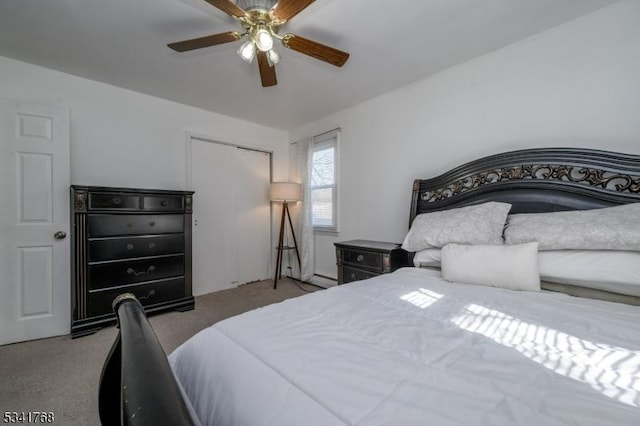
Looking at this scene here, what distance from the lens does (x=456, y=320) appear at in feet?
3.51

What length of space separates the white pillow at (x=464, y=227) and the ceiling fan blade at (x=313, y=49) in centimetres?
132

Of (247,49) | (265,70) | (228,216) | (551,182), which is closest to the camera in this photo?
(247,49)

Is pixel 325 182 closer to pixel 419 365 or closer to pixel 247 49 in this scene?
pixel 247 49

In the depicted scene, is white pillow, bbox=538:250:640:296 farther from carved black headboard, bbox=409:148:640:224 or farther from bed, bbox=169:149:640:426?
carved black headboard, bbox=409:148:640:224

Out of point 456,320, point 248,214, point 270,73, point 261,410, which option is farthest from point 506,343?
point 248,214

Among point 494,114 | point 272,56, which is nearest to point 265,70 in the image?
point 272,56

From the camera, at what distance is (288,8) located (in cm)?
138

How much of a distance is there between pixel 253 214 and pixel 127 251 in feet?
5.72

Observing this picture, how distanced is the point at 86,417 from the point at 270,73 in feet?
7.87

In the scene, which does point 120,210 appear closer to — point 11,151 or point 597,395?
point 11,151

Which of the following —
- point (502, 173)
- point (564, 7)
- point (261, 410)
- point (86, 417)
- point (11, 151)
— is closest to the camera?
point (261, 410)

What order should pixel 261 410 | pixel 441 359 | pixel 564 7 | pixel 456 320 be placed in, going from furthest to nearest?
pixel 564 7 → pixel 456 320 → pixel 441 359 → pixel 261 410

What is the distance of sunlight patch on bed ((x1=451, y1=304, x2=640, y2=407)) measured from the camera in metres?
0.66

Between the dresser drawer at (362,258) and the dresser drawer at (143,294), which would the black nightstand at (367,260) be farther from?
the dresser drawer at (143,294)
